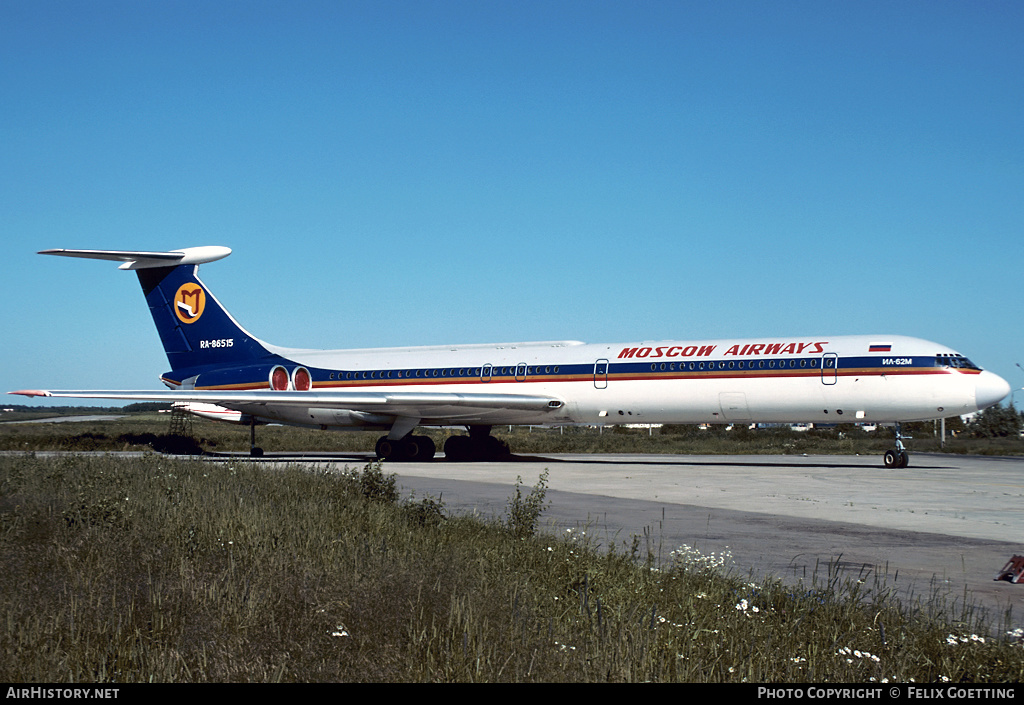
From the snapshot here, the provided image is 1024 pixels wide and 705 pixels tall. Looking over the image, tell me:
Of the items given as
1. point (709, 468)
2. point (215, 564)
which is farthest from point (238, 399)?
point (215, 564)

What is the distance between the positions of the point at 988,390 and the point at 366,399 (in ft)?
60.1

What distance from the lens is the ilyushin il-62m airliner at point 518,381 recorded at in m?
24.5

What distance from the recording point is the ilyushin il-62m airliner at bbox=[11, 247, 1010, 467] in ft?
80.3

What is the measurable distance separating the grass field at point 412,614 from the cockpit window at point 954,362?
18237 millimetres

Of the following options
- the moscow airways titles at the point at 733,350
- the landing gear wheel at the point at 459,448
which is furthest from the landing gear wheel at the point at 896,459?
the landing gear wheel at the point at 459,448

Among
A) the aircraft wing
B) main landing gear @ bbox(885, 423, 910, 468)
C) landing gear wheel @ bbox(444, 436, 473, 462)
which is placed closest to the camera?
main landing gear @ bbox(885, 423, 910, 468)

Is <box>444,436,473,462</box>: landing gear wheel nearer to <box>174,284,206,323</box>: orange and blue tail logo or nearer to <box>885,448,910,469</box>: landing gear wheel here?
<box>174,284,206,323</box>: orange and blue tail logo

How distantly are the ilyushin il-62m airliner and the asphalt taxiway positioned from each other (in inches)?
84.5

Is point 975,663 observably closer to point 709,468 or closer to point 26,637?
point 26,637

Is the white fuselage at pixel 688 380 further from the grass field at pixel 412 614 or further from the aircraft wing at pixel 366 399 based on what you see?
the grass field at pixel 412 614

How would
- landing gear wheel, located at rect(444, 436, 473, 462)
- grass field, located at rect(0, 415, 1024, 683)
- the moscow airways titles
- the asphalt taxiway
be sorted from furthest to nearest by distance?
landing gear wheel, located at rect(444, 436, 473, 462), the moscow airways titles, the asphalt taxiway, grass field, located at rect(0, 415, 1024, 683)

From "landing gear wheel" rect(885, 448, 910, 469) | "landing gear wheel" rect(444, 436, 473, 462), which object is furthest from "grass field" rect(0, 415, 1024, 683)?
"landing gear wheel" rect(444, 436, 473, 462)

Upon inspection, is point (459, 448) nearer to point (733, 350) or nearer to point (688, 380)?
point (688, 380)

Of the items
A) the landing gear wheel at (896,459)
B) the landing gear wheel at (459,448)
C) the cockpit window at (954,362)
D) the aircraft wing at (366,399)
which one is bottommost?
the landing gear wheel at (459,448)
